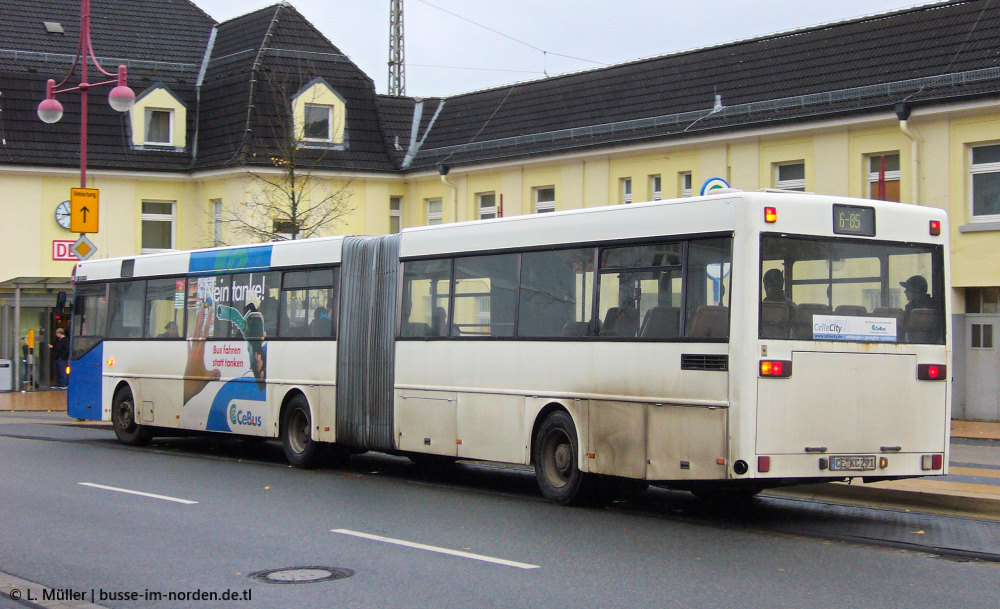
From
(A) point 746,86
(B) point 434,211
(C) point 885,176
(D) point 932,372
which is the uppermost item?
(A) point 746,86

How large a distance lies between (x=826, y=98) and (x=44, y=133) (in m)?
24.0

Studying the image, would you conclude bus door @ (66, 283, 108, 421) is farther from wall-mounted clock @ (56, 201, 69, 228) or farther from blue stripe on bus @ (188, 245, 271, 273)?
wall-mounted clock @ (56, 201, 69, 228)

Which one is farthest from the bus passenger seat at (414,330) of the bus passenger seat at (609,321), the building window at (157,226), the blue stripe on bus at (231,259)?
the building window at (157,226)

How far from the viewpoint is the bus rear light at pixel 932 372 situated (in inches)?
469

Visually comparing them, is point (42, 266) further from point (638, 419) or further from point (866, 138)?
point (638, 419)

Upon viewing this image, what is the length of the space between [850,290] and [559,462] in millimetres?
3695

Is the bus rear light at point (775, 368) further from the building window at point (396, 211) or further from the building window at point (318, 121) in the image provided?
the building window at point (318, 121)

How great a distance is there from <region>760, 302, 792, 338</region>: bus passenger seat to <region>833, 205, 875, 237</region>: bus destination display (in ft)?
3.16

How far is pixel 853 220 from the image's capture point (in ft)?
38.7

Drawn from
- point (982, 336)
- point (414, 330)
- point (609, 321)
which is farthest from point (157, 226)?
point (609, 321)

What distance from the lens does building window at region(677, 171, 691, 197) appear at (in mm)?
30609

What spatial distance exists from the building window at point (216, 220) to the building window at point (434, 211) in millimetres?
6624

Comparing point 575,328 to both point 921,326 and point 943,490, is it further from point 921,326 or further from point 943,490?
point 943,490

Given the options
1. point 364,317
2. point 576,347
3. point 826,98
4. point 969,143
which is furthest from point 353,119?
point 576,347
